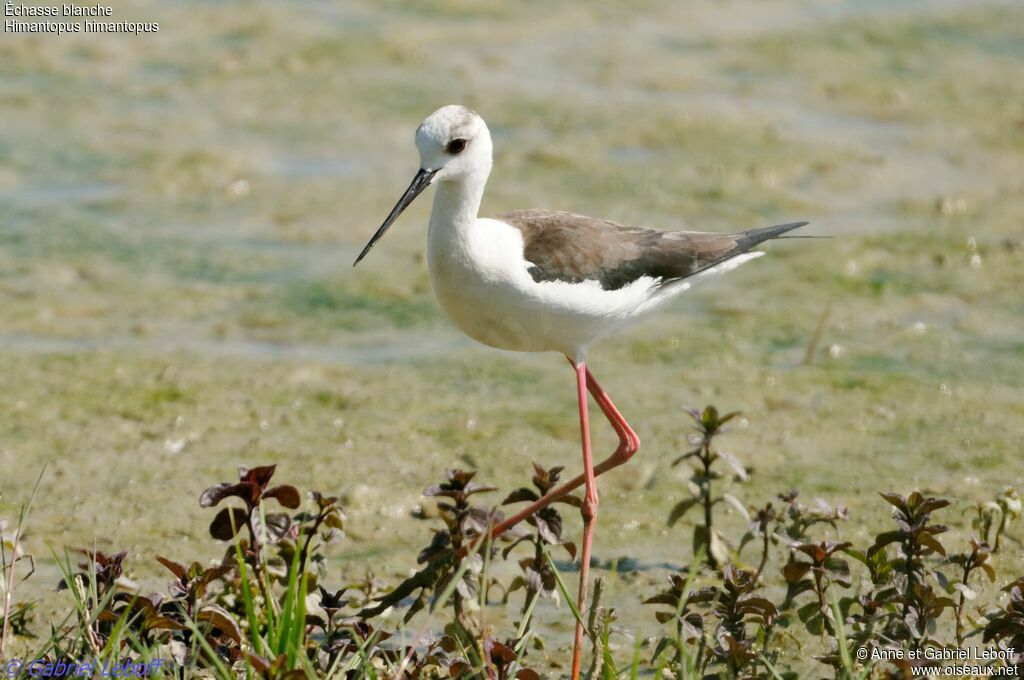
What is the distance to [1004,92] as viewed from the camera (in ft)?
23.1

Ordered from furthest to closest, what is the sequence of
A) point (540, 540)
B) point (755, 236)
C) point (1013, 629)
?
1. point (755, 236)
2. point (540, 540)
3. point (1013, 629)

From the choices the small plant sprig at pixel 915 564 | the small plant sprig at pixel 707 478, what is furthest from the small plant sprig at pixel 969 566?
the small plant sprig at pixel 707 478

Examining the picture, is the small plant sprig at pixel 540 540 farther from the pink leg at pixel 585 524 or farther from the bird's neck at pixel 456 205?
the bird's neck at pixel 456 205

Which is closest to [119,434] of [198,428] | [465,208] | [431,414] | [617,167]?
[198,428]

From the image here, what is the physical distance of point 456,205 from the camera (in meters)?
3.43

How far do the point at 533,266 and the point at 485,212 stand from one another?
86.8 inches

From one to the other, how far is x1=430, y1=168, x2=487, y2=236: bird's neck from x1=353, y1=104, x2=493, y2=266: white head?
0.04 feet

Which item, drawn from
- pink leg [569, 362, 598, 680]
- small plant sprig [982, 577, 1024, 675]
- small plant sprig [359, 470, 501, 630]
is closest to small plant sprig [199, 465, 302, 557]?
small plant sprig [359, 470, 501, 630]

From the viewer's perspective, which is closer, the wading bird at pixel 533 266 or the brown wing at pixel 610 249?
the wading bird at pixel 533 266

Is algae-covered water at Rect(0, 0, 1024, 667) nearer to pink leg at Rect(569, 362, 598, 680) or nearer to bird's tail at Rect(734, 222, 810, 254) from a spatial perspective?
pink leg at Rect(569, 362, 598, 680)

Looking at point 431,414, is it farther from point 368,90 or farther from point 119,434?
point 368,90

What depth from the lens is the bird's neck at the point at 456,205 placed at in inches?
134

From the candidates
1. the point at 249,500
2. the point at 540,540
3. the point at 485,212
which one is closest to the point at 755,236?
the point at 540,540

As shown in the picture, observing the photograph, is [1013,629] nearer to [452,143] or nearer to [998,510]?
[998,510]
